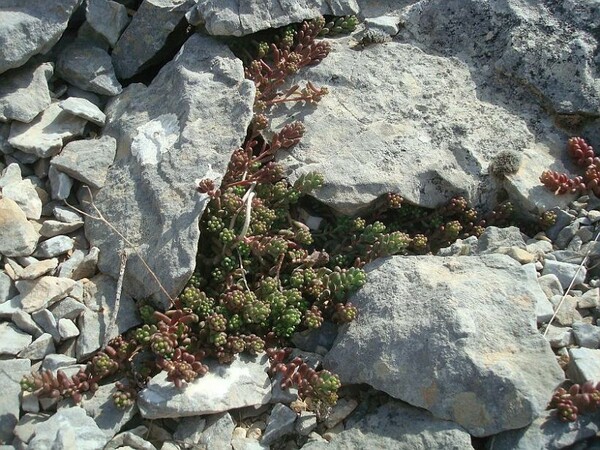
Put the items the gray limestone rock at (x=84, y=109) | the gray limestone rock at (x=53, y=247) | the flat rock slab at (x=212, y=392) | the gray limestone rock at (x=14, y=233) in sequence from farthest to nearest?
1. the gray limestone rock at (x=84, y=109)
2. the gray limestone rock at (x=53, y=247)
3. the gray limestone rock at (x=14, y=233)
4. the flat rock slab at (x=212, y=392)

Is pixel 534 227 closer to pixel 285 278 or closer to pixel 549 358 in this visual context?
pixel 549 358

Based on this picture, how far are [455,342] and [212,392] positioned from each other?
164 centimetres

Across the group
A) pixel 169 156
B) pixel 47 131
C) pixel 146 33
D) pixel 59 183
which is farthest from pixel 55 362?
pixel 146 33

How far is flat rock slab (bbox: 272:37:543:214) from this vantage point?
19.2ft

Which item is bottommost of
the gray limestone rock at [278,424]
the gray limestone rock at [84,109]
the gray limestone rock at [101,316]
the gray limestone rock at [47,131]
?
the gray limestone rock at [278,424]

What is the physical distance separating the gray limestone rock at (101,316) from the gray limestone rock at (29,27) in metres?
1.99

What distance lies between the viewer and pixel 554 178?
5.96 metres

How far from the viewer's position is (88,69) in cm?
636

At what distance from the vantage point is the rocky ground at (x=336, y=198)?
4746mm

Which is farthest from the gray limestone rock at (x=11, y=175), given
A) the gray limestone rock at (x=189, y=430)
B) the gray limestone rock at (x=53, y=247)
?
the gray limestone rock at (x=189, y=430)

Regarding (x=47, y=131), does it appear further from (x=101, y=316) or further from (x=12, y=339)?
(x=12, y=339)

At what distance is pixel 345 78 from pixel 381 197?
130 cm

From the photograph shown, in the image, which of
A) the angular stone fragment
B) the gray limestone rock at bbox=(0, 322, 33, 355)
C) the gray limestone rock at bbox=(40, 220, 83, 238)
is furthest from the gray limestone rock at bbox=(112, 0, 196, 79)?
the gray limestone rock at bbox=(0, 322, 33, 355)

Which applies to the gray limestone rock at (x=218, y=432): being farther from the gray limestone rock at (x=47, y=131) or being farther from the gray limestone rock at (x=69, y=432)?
the gray limestone rock at (x=47, y=131)
